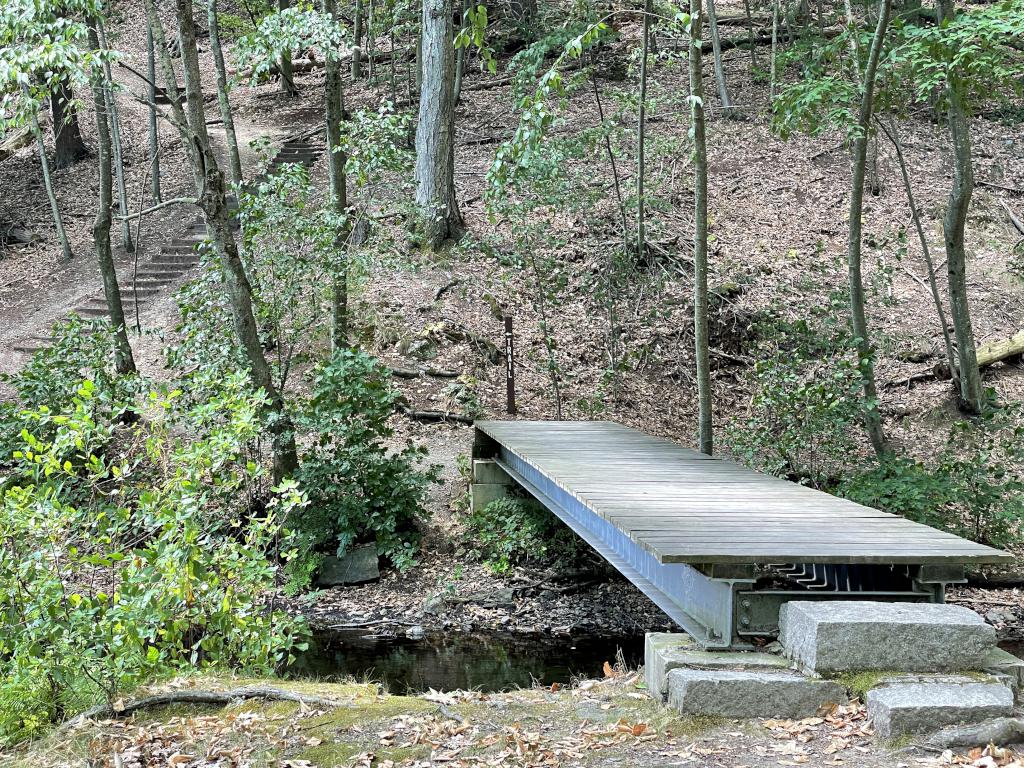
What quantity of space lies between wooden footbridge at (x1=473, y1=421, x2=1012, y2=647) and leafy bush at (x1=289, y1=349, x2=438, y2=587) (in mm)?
3111

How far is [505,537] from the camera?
11062 mm

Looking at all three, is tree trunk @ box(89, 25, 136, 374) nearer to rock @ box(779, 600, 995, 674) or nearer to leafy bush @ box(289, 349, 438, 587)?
leafy bush @ box(289, 349, 438, 587)

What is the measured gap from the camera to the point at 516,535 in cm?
1099

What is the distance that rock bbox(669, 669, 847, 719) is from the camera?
4.33 m

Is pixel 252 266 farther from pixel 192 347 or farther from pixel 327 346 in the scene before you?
pixel 327 346

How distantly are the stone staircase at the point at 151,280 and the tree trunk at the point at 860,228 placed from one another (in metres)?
9.81

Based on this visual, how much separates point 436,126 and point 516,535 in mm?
8349

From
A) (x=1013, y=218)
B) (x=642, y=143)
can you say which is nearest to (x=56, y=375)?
(x=642, y=143)

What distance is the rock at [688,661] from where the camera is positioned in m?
4.55

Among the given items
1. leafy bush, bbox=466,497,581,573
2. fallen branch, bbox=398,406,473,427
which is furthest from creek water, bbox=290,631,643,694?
fallen branch, bbox=398,406,473,427

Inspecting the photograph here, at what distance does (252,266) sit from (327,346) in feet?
11.6

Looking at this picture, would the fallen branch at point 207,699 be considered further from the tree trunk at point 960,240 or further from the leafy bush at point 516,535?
the tree trunk at point 960,240

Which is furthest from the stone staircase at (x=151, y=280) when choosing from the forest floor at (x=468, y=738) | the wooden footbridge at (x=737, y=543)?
the forest floor at (x=468, y=738)

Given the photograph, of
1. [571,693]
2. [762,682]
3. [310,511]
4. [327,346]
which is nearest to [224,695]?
[571,693]
